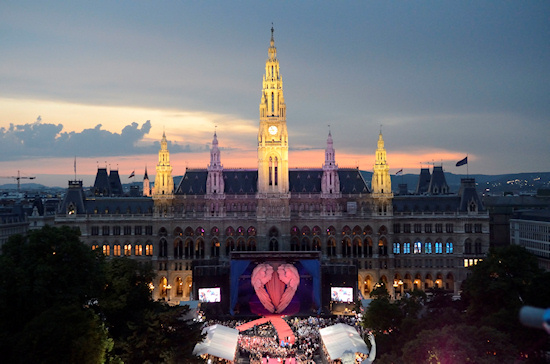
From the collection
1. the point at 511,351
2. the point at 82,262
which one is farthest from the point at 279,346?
the point at 511,351

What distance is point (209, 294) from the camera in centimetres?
12825

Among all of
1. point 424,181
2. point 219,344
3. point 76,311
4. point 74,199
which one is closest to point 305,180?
point 74,199

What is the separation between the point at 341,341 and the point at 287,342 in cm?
1321

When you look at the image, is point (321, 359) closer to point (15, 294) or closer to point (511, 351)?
point (511, 351)

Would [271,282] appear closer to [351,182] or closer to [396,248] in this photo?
[396,248]

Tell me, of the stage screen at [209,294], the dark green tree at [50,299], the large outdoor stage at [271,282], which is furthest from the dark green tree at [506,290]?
the stage screen at [209,294]

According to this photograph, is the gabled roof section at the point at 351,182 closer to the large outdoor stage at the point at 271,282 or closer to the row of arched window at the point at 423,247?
the row of arched window at the point at 423,247

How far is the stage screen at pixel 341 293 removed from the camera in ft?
424

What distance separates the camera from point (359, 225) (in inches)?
5679

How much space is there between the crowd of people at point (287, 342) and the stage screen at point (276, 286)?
4.76 meters

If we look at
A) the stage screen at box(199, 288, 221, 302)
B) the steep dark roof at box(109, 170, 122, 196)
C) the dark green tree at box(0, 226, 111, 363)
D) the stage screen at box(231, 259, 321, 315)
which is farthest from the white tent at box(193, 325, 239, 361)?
the steep dark roof at box(109, 170, 122, 196)

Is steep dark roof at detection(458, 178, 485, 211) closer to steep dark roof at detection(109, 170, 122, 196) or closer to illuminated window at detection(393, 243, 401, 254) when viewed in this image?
illuminated window at detection(393, 243, 401, 254)


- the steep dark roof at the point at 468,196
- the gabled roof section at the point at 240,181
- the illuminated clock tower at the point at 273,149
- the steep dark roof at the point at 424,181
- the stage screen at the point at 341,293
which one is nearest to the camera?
the stage screen at the point at 341,293

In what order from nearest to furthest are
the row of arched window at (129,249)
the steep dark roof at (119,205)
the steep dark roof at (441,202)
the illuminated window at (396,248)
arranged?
the illuminated window at (396,248), the row of arched window at (129,249), the steep dark roof at (441,202), the steep dark roof at (119,205)
